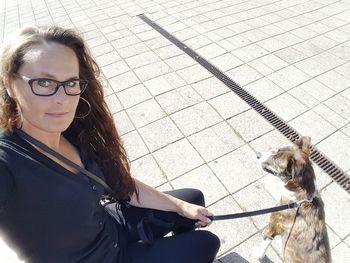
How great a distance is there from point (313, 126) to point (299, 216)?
1756 mm

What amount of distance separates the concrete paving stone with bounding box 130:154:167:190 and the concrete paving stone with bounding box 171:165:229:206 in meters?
0.17

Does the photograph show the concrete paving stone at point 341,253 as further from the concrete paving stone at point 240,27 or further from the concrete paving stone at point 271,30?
the concrete paving stone at point 240,27

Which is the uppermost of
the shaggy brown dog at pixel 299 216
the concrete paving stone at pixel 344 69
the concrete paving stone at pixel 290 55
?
the shaggy brown dog at pixel 299 216

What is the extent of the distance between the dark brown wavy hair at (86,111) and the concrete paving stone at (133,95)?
89.6 inches

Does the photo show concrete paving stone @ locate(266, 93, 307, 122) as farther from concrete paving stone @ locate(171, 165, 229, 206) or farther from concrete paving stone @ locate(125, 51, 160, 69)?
concrete paving stone @ locate(125, 51, 160, 69)

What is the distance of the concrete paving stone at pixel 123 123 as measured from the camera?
12.9 feet

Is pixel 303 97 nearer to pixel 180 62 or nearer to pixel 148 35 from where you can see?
pixel 180 62

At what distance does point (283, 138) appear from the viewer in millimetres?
3633

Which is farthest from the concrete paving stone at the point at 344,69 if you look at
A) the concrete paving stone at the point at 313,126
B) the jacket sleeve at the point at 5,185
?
the jacket sleeve at the point at 5,185

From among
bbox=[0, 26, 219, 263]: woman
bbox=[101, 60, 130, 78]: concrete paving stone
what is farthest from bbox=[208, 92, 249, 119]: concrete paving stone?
bbox=[0, 26, 219, 263]: woman

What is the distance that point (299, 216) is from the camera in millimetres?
2342

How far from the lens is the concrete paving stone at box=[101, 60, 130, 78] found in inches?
198

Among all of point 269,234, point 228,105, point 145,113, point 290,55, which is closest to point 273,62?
point 290,55

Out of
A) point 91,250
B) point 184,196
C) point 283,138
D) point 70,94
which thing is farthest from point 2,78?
point 283,138
